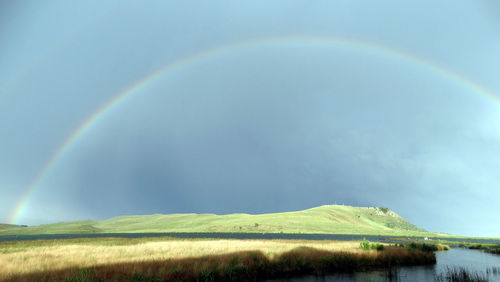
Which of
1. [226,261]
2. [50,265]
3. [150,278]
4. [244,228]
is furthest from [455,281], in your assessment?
[244,228]

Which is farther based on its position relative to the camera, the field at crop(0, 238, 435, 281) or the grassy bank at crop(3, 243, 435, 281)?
the field at crop(0, 238, 435, 281)

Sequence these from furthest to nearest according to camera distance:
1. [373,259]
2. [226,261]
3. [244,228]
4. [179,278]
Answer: [244,228] → [373,259] → [226,261] → [179,278]

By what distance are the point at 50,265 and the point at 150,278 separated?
8.95 m

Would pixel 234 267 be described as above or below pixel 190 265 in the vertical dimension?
below

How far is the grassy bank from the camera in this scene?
59.3 feet

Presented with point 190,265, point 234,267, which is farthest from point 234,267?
point 190,265

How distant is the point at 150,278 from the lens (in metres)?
18.4

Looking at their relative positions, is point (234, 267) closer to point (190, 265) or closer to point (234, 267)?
point (234, 267)

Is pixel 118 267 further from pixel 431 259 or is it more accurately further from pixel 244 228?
pixel 244 228

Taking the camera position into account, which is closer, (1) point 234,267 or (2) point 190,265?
(2) point 190,265

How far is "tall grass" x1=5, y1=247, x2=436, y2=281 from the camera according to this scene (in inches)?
711

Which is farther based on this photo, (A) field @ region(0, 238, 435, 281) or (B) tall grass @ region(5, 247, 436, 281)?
(A) field @ region(0, 238, 435, 281)

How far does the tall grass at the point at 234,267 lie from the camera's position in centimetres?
1806

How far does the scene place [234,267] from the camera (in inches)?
904
